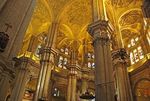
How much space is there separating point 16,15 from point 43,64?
6.43 m

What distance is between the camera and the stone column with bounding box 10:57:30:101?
1380 cm

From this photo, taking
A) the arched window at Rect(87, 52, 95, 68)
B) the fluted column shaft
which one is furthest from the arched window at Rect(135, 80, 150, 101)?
the fluted column shaft

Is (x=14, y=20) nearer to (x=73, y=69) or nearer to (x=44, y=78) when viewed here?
(x=44, y=78)

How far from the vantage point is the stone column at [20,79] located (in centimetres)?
1380

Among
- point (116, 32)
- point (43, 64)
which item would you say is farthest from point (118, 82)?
point (43, 64)

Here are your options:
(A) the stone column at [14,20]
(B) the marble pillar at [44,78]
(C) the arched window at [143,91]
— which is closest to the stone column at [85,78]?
(B) the marble pillar at [44,78]

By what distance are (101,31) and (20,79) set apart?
27.9 feet

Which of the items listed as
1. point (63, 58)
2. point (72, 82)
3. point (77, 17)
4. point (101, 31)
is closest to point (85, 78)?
point (72, 82)

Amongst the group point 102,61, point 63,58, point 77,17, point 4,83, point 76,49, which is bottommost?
point 4,83

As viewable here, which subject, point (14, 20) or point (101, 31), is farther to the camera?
point (101, 31)

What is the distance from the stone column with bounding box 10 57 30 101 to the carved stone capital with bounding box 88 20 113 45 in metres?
6.30

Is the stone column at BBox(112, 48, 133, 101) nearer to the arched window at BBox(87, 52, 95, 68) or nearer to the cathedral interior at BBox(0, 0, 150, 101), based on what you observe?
the cathedral interior at BBox(0, 0, 150, 101)

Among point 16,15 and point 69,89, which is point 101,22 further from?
point 69,89

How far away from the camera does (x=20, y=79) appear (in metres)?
15.0
